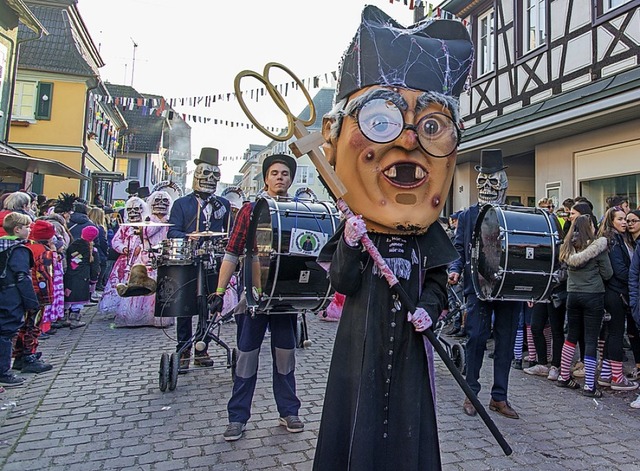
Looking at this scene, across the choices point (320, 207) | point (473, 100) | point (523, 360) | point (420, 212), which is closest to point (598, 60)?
point (473, 100)

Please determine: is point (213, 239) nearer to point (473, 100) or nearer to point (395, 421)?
point (395, 421)

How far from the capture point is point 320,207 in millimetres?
3605

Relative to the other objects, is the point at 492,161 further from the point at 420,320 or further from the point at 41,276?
the point at 41,276

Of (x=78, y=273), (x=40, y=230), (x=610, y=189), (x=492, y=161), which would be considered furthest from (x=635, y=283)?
(x=78, y=273)

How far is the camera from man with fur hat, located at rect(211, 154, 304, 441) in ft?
11.5

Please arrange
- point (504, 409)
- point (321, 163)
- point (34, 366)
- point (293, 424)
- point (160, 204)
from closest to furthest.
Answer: point (321, 163) < point (293, 424) < point (504, 409) < point (34, 366) < point (160, 204)

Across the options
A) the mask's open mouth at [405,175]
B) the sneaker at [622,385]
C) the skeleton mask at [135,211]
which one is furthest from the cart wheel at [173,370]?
the sneaker at [622,385]

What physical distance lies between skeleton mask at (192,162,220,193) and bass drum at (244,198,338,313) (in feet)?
5.89

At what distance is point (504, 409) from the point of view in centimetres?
400

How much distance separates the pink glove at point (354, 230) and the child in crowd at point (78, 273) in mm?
6468

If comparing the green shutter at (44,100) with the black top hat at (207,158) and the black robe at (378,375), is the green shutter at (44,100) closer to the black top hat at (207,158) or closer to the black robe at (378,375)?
the black top hat at (207,158)

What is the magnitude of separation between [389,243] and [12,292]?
13.4 feet

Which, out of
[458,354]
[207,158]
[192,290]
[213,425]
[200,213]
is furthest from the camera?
[458,354]

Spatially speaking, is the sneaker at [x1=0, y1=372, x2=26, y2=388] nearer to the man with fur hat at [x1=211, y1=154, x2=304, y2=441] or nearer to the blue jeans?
the man with fur hat at [x1=211, y1=154, x2=304, y2=441]
